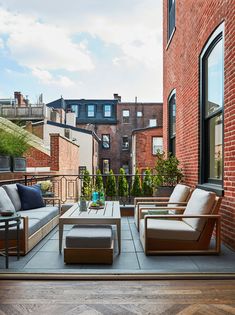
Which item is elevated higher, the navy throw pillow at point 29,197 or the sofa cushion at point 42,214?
the navy throw pillow at point 29,197

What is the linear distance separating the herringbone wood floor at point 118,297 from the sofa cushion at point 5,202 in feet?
5.17

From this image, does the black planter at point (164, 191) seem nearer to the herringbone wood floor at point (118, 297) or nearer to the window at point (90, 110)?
the herringbone wood floor at point (118, 297)

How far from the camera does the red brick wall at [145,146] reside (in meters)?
20.1

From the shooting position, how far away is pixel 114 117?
2688 cm

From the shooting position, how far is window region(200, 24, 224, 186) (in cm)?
488

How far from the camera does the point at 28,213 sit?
16.9 feet

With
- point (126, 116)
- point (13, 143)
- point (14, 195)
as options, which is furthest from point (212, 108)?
point (126, 116)

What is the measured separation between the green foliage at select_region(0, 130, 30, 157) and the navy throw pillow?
1.32 m

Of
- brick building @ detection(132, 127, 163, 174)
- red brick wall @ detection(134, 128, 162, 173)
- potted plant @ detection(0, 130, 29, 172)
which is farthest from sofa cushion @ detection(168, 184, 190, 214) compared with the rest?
red brick wall @ detection(134, 128, 162, 173)

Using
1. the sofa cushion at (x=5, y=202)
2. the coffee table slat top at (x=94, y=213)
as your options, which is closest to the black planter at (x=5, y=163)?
the sofa cushion at (x=5, y=202)

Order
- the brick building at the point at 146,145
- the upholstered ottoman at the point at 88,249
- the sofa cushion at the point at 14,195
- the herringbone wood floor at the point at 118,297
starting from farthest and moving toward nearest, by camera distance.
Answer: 1. the brick building at the point at 146,145
2. the sofa cushion at the point at 14,195
3. the upholstered ottoman at the point at 88,249
4. the herringbone wood floor at the point at 118,297

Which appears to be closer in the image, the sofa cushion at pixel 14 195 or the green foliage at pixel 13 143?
the sofa cushion at pixel 14 195

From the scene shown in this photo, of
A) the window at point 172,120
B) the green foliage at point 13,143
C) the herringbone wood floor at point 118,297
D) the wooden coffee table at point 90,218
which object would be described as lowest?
the herringbone wood floor at point 118,297

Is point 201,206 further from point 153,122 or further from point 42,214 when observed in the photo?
point 153,122
